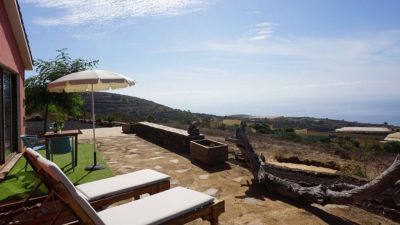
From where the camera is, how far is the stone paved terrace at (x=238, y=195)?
14.6 feet

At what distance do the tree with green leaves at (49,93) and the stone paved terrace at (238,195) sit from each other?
20.5 feet

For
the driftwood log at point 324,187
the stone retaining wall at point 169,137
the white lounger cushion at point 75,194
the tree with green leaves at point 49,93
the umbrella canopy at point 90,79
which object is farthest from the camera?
the tree with green leaves at point 49,93

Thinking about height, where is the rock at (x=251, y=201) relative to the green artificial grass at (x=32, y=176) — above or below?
below

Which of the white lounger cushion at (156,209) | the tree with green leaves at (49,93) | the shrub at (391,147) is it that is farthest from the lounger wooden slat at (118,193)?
the shrub at (391,147)

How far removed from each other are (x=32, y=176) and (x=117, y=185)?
3.88 metres

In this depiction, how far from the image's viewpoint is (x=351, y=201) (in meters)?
4.29

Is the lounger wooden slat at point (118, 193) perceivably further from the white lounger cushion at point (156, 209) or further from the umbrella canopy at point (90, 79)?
the umbrella canopy at point (90, 79)

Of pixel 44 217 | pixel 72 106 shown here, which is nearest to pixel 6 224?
pixel 44 217

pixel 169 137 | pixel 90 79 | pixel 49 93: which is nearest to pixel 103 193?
pixel 90 79

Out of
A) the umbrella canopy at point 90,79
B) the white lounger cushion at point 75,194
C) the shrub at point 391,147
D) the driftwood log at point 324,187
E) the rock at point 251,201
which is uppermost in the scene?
the umbrella canopy at point 90,79

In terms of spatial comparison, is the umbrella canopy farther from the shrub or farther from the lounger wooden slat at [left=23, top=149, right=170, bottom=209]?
the shrub

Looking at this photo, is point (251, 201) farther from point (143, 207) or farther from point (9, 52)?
point (9, 52)

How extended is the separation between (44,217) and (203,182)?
143 inches

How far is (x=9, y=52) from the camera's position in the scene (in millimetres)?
9078
